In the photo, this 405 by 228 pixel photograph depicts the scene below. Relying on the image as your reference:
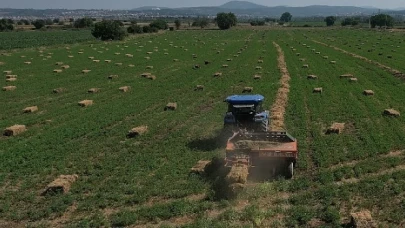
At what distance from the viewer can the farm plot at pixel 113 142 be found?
1209 centimetres

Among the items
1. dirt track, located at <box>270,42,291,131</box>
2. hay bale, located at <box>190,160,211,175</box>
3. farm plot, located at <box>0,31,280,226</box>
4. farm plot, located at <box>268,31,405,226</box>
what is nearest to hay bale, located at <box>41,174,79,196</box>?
farm plot, located at <box>0,31,280,226</box>

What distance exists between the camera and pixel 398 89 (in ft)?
90.7

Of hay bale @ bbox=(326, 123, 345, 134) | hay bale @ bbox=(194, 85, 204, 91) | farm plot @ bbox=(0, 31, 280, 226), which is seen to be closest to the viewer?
farm plot @ bbox=(0, 31, 280, 226)

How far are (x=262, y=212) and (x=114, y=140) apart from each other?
353 inches

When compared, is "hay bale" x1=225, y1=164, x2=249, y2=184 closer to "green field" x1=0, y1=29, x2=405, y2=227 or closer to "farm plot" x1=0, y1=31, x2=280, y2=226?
"green field" x1=0, y1=29, x2=405, y2=227

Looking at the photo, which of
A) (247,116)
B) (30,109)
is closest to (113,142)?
(247,116)

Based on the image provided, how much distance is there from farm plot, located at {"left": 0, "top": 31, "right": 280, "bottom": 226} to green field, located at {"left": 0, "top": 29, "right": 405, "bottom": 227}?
0.05 meters

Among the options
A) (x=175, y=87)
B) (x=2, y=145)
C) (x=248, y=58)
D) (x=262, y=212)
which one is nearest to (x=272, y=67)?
(x=248, y=58)

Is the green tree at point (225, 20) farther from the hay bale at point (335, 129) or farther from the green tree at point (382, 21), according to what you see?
the hay bale at point (335, 129)

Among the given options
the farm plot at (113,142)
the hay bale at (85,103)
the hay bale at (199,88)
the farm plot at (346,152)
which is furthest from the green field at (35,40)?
the farm plot at (346,152)

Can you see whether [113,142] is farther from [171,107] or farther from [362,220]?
[362,220]

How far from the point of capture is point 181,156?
16.1 m

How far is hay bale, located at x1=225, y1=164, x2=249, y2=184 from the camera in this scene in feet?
41.3

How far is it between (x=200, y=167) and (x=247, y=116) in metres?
3.34
